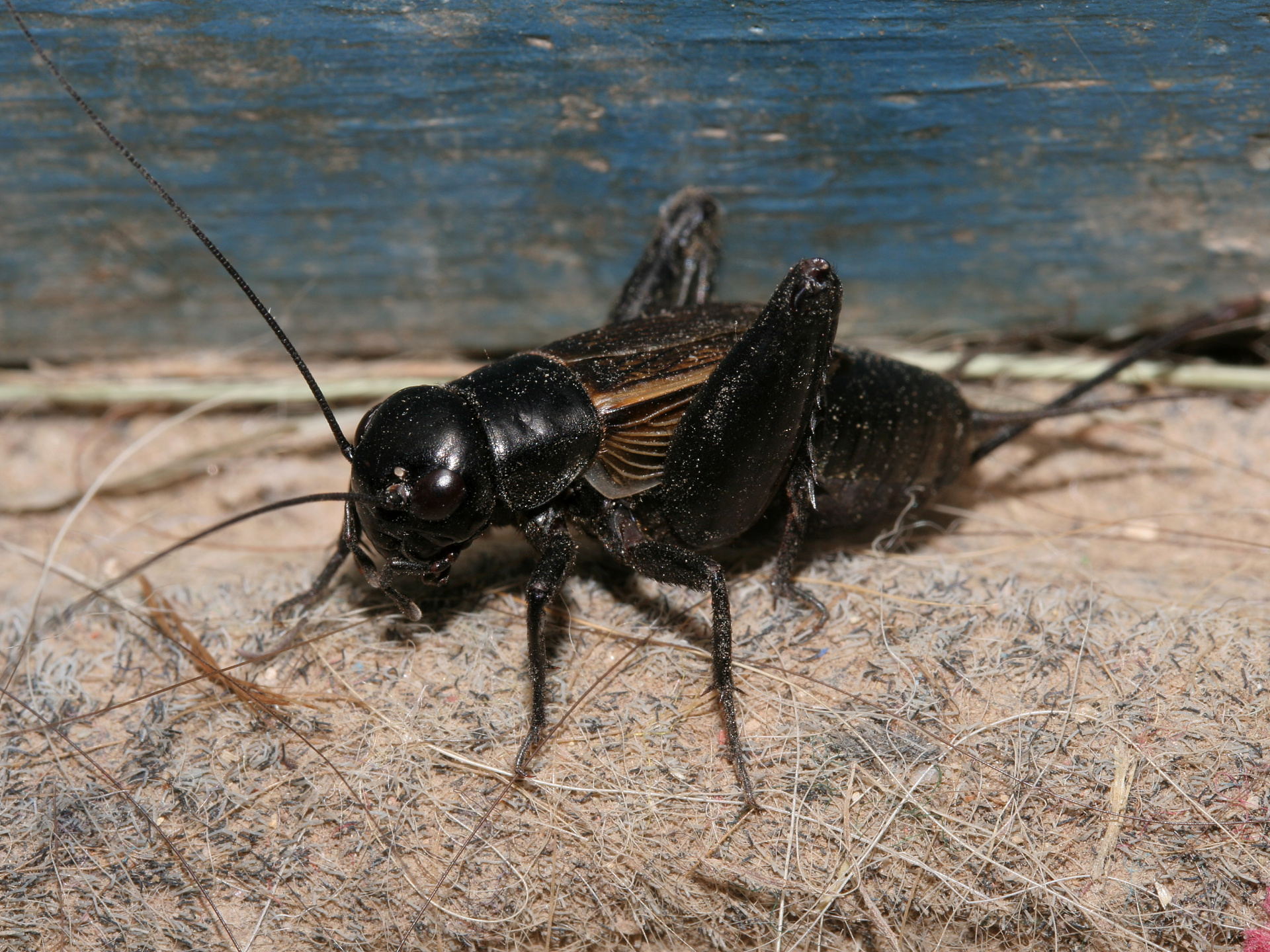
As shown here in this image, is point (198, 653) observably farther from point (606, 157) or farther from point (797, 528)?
point (606, 157)

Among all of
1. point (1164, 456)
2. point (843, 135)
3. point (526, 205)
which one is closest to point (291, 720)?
point (526, 205)

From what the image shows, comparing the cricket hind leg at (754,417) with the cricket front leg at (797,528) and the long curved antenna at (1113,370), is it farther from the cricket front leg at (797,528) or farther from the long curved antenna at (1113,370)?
the long curved antenna at (1113,370)

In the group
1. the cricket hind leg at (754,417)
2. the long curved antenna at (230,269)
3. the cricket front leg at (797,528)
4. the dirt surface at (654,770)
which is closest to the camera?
the long curved antenna at (230,269)

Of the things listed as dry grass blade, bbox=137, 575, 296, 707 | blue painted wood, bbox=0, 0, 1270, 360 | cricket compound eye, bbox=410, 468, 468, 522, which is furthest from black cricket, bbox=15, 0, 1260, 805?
blue painted wood, bbox=0, 0, 1270, 360

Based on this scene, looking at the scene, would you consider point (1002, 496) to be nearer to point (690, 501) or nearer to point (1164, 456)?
point (1164, 456)

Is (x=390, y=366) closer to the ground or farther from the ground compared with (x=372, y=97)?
closer to the ground

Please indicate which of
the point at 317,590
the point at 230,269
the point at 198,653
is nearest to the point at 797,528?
the point at 317,590

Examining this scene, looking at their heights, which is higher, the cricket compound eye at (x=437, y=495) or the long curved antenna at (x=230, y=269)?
the long curved antenna at (x=230, y=269)

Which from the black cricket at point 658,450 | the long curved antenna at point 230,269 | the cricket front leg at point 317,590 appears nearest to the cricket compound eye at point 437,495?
the black cricket at point 658,450
